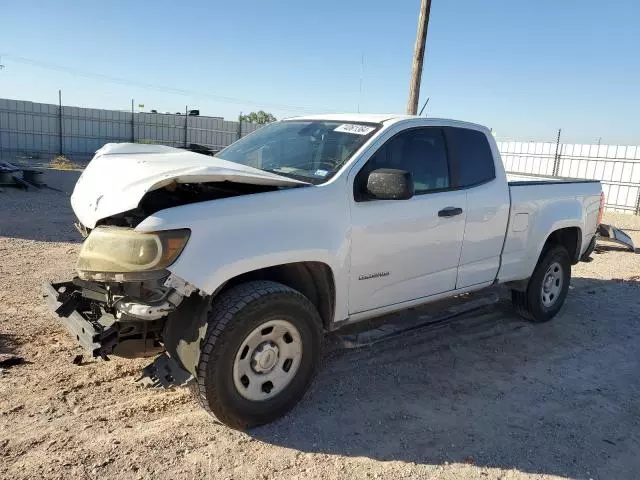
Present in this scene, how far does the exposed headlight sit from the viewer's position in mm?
2967

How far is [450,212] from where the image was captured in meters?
4.41

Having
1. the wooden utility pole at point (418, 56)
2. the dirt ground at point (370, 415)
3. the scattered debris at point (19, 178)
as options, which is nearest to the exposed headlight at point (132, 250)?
the dirt ground at point (370, 415)

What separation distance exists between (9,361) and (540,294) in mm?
4936

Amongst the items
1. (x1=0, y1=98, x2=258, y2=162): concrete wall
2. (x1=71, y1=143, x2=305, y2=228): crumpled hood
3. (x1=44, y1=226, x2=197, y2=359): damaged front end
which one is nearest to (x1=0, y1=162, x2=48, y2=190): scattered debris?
(x1=71, y1=143, x2=305, y2=228): crumpled hood

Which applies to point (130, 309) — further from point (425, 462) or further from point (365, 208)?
point (425, 462)

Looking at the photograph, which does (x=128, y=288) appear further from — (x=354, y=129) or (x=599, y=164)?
(x=599, y=164)

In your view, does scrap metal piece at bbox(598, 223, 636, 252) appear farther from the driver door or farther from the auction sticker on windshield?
the auction sticker on windshield

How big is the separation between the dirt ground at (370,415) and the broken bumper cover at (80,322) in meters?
0.56

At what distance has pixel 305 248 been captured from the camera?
11.4ft

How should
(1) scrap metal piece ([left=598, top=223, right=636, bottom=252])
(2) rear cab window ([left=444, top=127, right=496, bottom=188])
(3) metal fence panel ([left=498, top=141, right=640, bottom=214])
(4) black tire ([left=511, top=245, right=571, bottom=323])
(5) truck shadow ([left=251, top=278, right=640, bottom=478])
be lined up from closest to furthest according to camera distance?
1. (5) truck shadow ([left=251, top=278, right=640, bottom=478])
2. (2) rear cab window ([left=444, top=127, right=496, bottom=188])
3. (4) black tire ([left=511, top=245, right=571, bottom=323])
4. (1) scrap metal piece ([left=598, top=223, right=636, bottom=252])
5. (3) metal fence panel ([left=498, top=141, right=640, bottom=214])

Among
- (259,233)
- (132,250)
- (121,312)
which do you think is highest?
(259,233)

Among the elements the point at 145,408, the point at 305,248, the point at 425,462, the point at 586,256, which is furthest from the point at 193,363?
the point at 586,256

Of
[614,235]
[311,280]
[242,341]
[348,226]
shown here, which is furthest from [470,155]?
[614,235]

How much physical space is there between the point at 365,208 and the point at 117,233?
1629 mm
